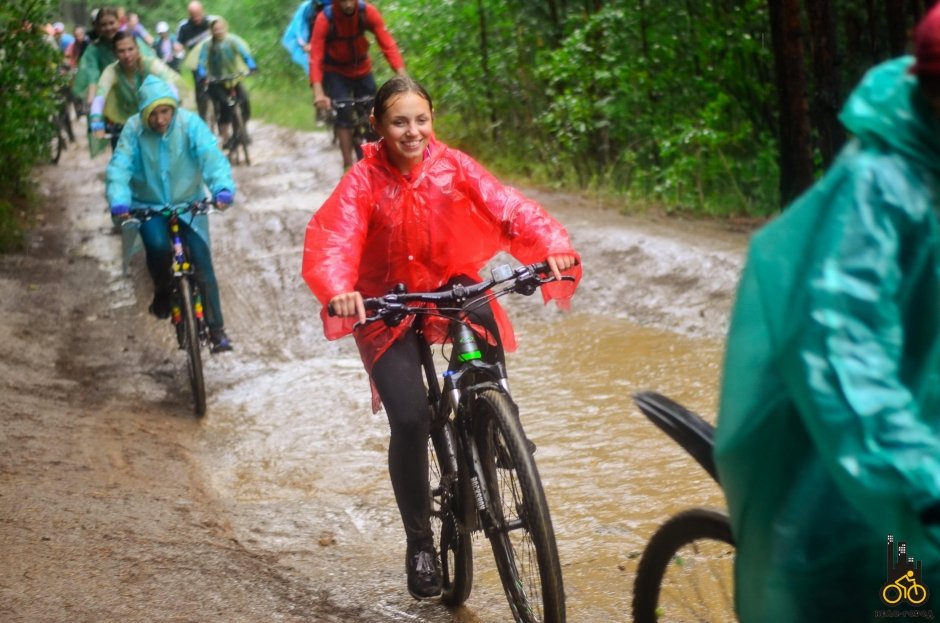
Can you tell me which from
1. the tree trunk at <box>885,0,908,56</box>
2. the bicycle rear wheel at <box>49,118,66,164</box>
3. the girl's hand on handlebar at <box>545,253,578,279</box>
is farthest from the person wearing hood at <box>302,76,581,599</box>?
the bicycle rear wheel at <box>49,118,66,164</box>

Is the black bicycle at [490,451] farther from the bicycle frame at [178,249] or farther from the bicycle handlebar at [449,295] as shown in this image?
the bicycle frame at [178,249]

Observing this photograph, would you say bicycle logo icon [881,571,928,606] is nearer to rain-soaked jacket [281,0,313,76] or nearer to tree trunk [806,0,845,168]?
tree trunk [806,0,845,168]

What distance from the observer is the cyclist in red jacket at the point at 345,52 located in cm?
1185

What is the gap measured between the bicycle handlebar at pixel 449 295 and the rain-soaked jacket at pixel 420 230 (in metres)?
0.18

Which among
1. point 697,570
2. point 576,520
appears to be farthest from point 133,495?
point 697,570

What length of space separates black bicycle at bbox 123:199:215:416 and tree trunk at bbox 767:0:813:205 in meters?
4.22

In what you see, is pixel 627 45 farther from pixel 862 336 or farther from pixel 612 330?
pixel 862 336

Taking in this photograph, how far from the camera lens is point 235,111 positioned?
16.8m

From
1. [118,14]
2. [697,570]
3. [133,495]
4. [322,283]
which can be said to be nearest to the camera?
[697,570]

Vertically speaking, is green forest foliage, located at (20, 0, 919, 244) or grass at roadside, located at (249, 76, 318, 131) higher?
green forest foliage, located at (20, 0, 919, 244)

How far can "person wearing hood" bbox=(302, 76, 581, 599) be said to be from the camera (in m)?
4.29

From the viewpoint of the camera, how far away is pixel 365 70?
40.7 ft

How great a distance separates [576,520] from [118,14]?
8.25 metres

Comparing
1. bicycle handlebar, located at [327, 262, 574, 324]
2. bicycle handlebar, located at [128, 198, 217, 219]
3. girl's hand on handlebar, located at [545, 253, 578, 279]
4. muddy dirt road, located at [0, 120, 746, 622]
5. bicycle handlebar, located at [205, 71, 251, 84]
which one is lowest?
muddy dirt road, located at [0, 120, 746, 622]
